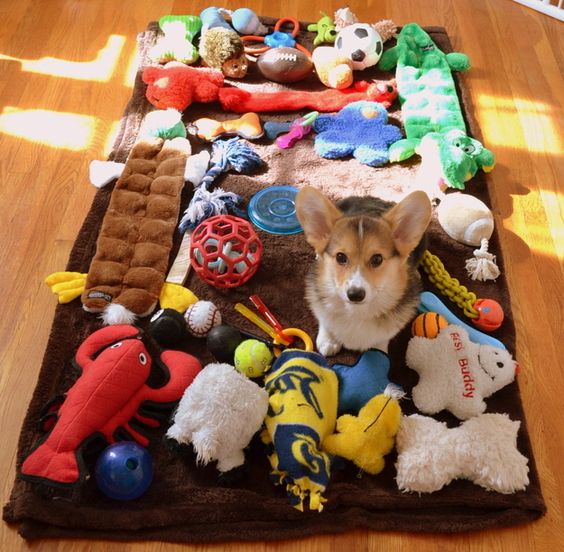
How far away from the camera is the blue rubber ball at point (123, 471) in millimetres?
1454

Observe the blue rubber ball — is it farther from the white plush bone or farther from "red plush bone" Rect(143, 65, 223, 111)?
"red plush bone" Rect(143, 65, 223, 111)

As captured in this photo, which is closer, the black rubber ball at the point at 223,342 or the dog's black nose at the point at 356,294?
the dog's black nose at the point at 356,294

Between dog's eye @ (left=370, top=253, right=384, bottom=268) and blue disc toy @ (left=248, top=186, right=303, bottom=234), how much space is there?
59 centimetres

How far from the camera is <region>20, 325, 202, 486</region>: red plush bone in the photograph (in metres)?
1.42

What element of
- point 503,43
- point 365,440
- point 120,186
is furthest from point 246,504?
point 503,43

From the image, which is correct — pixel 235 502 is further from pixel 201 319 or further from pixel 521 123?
pixel 521 123

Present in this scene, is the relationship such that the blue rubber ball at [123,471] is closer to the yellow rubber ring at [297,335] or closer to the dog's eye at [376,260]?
the yellow rubber ring at [297,335]

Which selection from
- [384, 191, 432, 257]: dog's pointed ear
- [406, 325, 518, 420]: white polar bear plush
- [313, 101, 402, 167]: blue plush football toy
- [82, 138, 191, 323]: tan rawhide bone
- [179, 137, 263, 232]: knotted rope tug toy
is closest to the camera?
[384, 191, 432, 257]: dog's pointed ear

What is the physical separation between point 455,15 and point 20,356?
279cm

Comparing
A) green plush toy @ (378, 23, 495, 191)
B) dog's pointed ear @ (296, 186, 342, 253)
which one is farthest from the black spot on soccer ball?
dog's pointed ear @ (296, 186, 342, 253)

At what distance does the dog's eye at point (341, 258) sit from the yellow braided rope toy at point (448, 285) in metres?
0.45

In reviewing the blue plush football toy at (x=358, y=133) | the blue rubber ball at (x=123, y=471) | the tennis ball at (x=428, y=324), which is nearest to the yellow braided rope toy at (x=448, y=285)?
the tennis ball at (x=428, y=324)

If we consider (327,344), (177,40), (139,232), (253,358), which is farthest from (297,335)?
(177,40)

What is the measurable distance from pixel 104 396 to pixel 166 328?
31 cm
